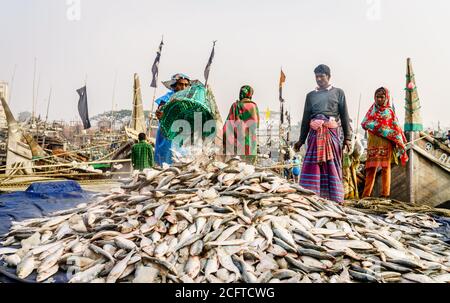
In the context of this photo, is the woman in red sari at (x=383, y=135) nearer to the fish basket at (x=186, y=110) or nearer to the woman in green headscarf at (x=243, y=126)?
the woman in green headscarf at (x=243, y=126)

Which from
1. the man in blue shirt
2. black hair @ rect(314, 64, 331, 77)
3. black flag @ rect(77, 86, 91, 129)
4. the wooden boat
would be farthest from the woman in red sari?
black flag @ rect(77, 86, 91, 129)

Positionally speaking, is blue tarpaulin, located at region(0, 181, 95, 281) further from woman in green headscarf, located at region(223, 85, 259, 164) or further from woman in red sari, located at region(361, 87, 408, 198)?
woman in red sari, located at region(361, 87, 408, 198)

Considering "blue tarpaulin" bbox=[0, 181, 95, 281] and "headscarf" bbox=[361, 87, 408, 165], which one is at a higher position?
"headscarf" bbox=[361, 87, 408, 165]

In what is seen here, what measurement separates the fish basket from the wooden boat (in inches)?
177

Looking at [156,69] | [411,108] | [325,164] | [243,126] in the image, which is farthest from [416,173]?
[156,69]

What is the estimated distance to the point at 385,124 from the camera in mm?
7344

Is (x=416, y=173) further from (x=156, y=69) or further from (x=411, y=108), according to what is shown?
(x=156, y=69)

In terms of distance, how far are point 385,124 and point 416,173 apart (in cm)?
173

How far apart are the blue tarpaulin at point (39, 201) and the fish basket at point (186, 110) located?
77.5 inches

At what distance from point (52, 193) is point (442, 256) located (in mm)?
6189

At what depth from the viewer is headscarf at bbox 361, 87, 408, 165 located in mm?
7281

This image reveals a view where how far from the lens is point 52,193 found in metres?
6.60
